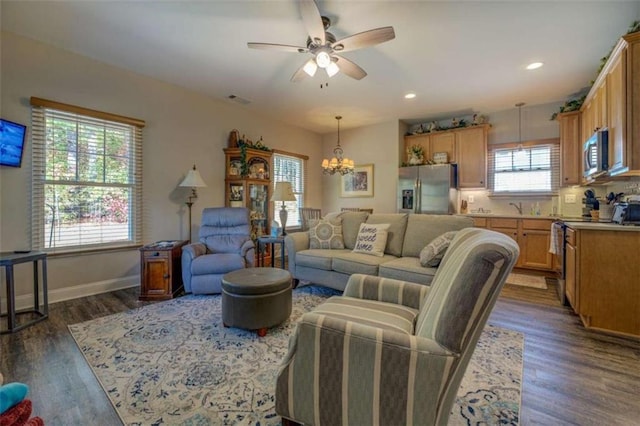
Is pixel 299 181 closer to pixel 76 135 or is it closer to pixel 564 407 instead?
pixel 76 135

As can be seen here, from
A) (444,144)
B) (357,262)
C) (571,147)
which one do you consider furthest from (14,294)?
(571,147)

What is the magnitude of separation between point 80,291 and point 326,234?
9.81 ft

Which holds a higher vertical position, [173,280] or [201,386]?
[173,280]

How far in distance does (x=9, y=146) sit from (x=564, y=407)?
487 cm

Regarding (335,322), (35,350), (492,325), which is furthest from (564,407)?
(35,350)

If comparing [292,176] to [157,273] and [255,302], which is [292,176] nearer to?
[157,273]

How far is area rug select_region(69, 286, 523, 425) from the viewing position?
151 cm

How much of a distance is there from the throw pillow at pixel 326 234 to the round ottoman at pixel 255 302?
122 cm

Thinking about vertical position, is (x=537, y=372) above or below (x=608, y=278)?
below

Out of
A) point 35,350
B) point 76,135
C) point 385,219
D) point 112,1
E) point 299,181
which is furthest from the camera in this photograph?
point 299,181

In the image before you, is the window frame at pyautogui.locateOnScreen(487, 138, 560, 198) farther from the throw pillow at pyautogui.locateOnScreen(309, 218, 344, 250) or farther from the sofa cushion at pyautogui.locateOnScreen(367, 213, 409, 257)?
the throw pillow at pyautogui.locateOnScreen(309, 218, 344, 250)

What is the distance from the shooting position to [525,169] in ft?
16.1

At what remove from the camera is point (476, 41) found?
2820mm

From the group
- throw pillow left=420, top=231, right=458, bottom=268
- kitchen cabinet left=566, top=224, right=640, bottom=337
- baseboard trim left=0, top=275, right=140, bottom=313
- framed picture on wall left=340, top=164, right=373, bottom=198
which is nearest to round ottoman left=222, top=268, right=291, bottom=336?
throw pillow left=420, top=231, right=458, bottom=268
